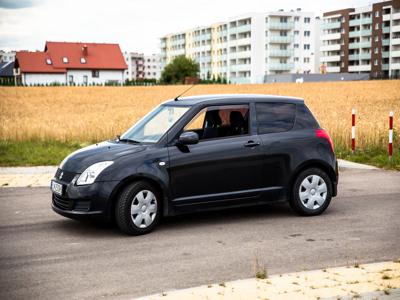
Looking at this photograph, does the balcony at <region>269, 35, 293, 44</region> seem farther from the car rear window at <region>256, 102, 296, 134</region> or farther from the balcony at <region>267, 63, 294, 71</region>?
the car rear window at <region>256, 102, 296, 134</region>

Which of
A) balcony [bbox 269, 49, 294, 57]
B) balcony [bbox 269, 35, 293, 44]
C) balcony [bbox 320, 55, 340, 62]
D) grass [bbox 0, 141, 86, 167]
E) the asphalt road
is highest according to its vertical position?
balcony [bbox 269, 35, 293, 44]

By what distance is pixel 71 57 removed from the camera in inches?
5236

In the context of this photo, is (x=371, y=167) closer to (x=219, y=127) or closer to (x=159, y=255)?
(x=219, y=127)

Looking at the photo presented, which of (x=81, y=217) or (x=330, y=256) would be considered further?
(x=81, y=217)

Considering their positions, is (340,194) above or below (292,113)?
below

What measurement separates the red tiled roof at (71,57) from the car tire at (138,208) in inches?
4916

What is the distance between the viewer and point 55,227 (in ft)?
27.5

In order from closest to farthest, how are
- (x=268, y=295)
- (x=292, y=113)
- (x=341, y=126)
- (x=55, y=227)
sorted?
(x=268, y=295) → (x=55, y=227) → (x=292, y=113) → (x=341, y=126)

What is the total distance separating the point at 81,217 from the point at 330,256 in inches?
117

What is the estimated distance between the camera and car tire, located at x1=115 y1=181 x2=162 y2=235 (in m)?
7.60

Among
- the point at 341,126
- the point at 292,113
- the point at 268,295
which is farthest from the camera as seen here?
the point at 341,126

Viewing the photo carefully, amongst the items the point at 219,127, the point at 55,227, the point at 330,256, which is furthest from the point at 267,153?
the point at 55,227

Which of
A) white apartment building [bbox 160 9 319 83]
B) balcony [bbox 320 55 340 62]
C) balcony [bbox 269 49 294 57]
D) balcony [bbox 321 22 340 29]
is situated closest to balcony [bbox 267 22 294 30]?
white apartment building [bbox 160 9 319 83]

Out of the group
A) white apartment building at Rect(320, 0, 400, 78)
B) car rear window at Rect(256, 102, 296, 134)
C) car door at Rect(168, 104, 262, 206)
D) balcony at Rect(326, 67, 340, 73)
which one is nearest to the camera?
car door at Rect(168, 104, 262, 206)
